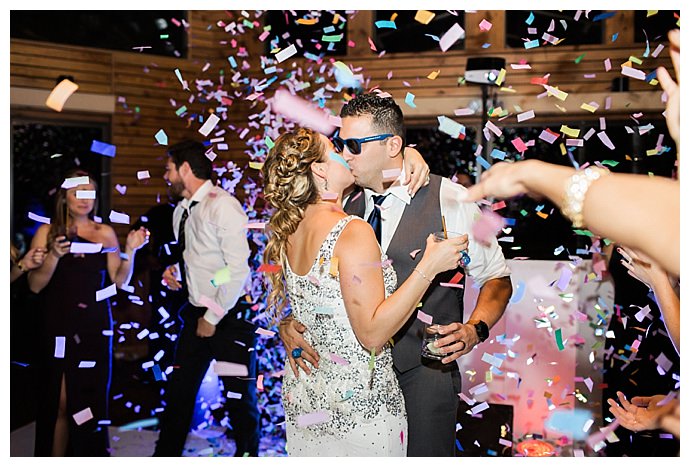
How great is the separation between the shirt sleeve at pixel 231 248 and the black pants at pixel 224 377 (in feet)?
0.41

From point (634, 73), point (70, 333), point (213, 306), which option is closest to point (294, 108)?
point (213, 306)

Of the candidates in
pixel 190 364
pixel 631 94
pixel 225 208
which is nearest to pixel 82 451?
pixel 190 364

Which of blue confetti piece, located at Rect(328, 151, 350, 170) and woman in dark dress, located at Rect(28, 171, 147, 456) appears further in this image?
woman in dark dress, located at Rect(28, 171, 147, 456)

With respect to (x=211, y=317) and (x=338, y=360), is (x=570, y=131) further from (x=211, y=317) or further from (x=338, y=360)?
(x=338, y=360)

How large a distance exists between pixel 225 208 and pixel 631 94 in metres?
4.70

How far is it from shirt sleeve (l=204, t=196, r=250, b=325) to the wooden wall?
11.2ft

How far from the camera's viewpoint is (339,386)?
2502 millimetres

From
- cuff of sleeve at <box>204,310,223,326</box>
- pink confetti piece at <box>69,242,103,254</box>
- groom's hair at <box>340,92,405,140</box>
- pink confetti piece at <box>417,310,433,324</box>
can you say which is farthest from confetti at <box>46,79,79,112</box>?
pink confetti piece at <box>417,310,433,324</box>

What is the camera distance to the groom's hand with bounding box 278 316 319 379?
2582 mm

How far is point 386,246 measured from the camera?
2.89m

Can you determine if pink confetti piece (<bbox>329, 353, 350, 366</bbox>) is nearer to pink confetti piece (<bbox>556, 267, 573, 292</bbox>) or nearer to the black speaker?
the black speaker

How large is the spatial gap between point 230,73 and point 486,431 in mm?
5906

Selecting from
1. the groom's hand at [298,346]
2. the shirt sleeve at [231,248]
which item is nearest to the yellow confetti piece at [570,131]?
the shirt sleeve at [231,248]

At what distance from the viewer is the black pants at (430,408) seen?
9.04 ft
